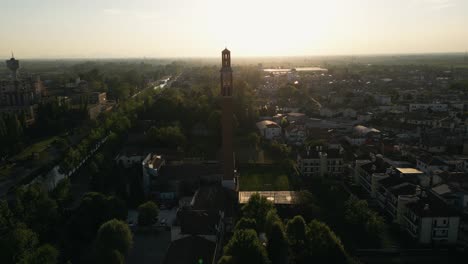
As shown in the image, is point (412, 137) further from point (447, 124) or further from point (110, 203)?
point (110, 203)

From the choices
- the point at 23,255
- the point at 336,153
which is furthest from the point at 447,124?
the point at 23,255

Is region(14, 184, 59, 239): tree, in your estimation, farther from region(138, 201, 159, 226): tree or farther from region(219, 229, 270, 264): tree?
region(219, 229, 270, 264): tree

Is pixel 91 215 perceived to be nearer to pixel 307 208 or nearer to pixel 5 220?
pixel 5 220

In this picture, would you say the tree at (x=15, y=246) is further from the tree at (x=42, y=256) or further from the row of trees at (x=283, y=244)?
the row of trees at (x=283, y=244)

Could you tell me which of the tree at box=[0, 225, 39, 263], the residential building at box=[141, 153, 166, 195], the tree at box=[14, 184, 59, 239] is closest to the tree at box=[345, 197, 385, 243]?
the residential building at box=[141, 153, 166, 195]

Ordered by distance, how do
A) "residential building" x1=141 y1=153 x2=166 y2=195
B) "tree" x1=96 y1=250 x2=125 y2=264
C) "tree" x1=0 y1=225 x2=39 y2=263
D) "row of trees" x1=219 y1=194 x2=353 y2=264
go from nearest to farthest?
1. "row of trees" x1=219 y1=194 x2=353 y2=264
2. "tree" x1=0 y1=225 x2=39 y2=263
3. "tree" x1=96 y1=250 x2=125 y2=264
4. "residential building" x1=141 y1=153 x2=166 y2=195

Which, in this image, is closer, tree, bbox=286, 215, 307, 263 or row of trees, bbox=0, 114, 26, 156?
tree, bbox=286, 215, 307, 263

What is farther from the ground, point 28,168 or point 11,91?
point 11,91
